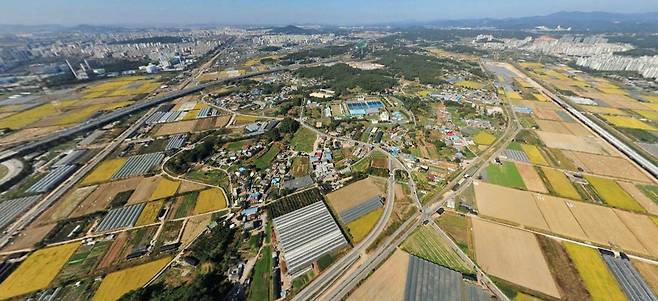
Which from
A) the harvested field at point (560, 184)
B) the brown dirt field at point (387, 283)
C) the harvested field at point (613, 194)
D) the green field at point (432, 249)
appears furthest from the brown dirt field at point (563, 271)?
the harvested field at point (613, 194)

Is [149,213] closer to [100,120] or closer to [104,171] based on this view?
[104,171]

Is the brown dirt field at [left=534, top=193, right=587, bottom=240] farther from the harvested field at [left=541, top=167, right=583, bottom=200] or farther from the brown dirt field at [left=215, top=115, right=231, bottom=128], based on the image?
the brown dirt field at [left=215, top=115, right=231, bottom=128]

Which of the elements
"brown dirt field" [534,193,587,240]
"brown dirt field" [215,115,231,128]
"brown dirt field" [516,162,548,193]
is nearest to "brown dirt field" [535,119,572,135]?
"brown dirt field" [516,162,548,193]

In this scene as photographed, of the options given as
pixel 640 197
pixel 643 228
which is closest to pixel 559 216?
pixel 643 228

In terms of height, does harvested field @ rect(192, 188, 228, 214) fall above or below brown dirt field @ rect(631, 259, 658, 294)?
above

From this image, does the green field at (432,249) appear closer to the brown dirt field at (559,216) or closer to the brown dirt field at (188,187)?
the brown dirt field at (559,216)

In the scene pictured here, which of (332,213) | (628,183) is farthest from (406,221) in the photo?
(628,183)
